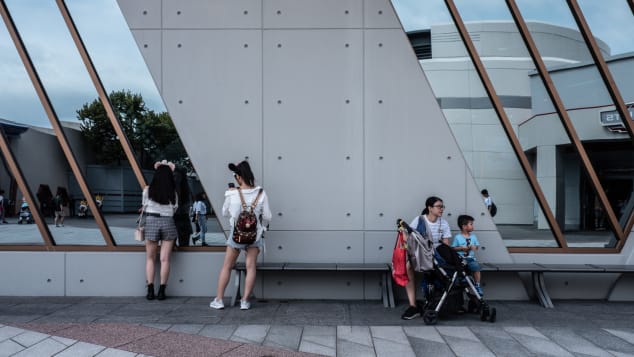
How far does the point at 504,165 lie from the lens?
673 cm

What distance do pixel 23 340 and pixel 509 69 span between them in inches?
265

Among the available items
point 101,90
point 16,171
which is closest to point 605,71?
point 101,90

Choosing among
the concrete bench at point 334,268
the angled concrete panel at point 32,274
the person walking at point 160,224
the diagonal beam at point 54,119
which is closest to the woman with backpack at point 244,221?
the concrete bench at point 334,268

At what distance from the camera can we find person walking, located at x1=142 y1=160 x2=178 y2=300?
6.30m

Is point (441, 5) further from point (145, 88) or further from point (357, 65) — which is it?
point (145, 88)

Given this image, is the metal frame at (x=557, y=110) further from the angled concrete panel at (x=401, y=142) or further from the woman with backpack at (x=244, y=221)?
the woman with backpack at (x=244, y=221)

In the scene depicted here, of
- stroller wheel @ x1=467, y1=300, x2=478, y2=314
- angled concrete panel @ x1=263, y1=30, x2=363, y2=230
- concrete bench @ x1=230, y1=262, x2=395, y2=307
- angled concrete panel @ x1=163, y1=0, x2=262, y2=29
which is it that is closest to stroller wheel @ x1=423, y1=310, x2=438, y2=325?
stroller wheel @ x1=467, y1=300, x2=478, y2=314

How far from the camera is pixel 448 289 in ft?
17.9

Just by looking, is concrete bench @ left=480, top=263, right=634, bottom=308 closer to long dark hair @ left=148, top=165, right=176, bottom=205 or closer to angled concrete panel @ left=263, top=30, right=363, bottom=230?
angled concrete panel @ left=263, top=30, right=363, bottom=230

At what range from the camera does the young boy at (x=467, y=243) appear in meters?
6.03

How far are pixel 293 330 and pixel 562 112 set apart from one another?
15.8 feet

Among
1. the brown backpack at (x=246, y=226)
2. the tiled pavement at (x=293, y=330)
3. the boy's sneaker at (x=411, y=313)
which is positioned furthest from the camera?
the brown backpack at (x=246, y=226)

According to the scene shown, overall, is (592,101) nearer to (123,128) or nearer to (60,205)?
(123,128)

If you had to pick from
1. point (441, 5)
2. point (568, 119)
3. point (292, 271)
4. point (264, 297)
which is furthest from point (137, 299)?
point (568, 119)
